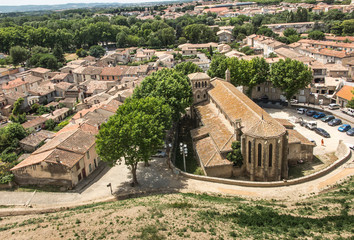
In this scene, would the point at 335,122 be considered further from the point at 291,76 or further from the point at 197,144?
the point at 197,144

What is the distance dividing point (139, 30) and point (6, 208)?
535ft

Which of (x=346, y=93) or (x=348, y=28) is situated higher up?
(x=348, y=28)

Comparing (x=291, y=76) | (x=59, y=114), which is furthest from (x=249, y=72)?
(x=59, y=114)

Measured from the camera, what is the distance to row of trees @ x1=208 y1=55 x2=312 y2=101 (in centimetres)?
6606

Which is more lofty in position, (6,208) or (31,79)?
(31,79)

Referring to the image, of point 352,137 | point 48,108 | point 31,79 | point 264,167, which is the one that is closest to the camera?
point 264,167

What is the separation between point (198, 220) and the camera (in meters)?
29.0

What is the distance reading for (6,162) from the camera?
160 ft

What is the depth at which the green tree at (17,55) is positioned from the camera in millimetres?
120938

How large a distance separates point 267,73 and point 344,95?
705 inches

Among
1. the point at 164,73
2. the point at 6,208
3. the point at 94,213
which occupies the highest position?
the point at 164,73

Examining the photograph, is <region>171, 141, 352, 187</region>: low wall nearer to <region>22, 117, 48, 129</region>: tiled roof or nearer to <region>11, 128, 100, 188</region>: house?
<region>11, 128, 100, 188</region>: house

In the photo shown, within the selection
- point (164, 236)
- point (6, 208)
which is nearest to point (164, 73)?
point (6, 208)

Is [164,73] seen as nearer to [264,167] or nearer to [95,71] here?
[264,167]
